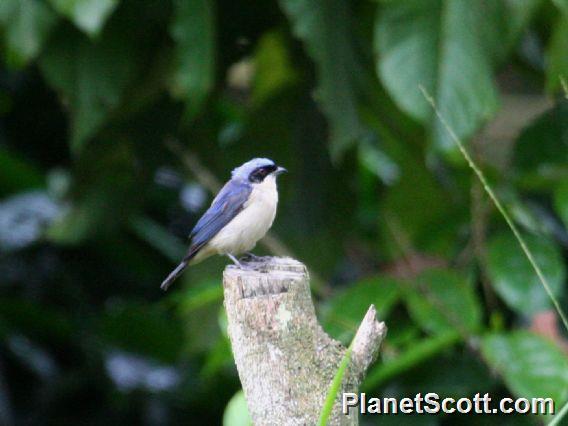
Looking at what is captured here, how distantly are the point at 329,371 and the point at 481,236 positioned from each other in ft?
7.95

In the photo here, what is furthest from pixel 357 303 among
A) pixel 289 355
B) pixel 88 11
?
pixel 289 355

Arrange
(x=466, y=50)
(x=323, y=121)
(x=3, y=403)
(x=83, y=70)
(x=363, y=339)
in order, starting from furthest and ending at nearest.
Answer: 1. (x=3, y=403)
2. (x=323, y=121)
3. (x=83, y=70)
4. (x=466, y=50)
5. (x=363, y=339)

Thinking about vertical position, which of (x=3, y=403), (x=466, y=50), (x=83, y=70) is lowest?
(x=3, y=403)

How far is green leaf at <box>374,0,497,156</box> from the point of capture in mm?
3828

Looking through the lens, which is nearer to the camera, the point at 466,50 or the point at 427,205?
the point at 466,50

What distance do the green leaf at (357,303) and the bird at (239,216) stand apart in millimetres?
1114

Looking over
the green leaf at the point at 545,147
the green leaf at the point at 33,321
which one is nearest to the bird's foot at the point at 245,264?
the green leaf at the point at 545,147

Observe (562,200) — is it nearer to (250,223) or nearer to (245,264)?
(250,223)

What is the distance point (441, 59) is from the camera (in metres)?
3.88

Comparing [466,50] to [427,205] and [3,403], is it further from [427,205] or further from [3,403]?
[3,403]

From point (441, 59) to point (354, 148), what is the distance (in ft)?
2.73

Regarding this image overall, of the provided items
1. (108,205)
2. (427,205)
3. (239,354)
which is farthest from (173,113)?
(239,354)

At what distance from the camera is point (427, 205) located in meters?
5.07

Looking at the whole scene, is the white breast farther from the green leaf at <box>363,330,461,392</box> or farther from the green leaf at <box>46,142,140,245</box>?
the green leaf at <box>46,142,140,245</box>
